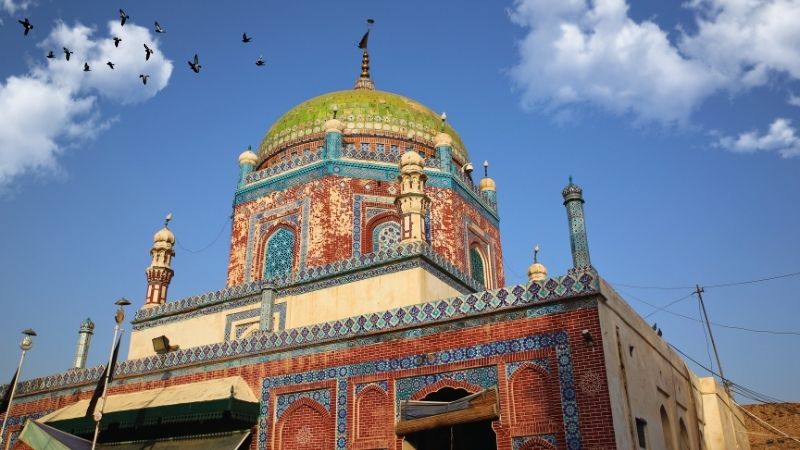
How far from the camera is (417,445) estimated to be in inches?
446

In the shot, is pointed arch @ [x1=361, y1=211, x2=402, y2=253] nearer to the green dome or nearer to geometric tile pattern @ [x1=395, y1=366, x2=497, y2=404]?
the green dome

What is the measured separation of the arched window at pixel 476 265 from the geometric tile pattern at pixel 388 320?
6.79 m

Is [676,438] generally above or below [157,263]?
below

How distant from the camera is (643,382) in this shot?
11.5 metres

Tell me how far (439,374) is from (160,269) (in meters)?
10.7

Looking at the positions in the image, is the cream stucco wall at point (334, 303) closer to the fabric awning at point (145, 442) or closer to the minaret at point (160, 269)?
the minaret at point (160, 269)

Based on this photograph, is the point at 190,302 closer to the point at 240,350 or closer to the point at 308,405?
the point at 240,350

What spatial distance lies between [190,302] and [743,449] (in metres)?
18.1

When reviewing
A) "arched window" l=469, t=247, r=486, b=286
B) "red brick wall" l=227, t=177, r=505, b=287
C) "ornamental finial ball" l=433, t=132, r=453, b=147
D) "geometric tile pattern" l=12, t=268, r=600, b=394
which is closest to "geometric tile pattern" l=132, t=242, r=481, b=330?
"red brick wall" l=227, t=177, r=505, b=287

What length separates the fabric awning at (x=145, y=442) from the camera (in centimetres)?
1227

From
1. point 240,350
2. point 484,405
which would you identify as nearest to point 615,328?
point 484,405

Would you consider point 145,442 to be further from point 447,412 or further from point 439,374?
point 447,412

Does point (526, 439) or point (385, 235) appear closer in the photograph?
point (526, 439)

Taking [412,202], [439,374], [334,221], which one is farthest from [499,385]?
[334,221]
